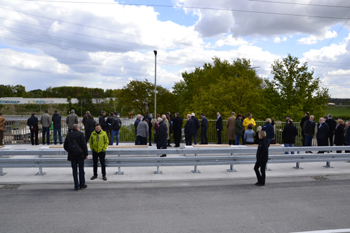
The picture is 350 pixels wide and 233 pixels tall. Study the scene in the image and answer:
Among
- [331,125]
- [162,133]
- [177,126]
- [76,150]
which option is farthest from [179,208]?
[331,125]

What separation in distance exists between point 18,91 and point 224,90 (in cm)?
13050

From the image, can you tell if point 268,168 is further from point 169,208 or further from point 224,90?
point 224,90

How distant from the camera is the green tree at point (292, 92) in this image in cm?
3650

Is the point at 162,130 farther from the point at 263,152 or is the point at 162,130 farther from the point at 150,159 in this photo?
the point at 263,152

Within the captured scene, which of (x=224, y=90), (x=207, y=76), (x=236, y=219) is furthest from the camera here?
(x=207, y=76)

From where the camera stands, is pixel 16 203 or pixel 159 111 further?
pixel 159 111

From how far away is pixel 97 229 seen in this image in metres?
5.24

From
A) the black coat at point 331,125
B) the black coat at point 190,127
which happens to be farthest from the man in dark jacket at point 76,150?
the black coat at point 331,125

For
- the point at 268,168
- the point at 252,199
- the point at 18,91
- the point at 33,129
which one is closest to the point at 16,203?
the point at 252,199

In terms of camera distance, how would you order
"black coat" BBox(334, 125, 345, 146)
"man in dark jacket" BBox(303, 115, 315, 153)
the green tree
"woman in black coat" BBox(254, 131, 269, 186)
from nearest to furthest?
"woman in black coat" BBox(254, 131, 269, 186), "black coat" BBox(334, 125, 345, 146), "man in dark jacket" BBox(303, 115, 315, 153), the green tree

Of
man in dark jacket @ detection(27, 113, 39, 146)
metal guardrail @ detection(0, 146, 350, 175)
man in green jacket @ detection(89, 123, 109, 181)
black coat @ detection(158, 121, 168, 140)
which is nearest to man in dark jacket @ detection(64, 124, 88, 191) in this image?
man in green jacket @ detection(89, 123, 109, 181)

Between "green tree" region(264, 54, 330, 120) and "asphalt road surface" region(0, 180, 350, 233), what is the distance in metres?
29.9

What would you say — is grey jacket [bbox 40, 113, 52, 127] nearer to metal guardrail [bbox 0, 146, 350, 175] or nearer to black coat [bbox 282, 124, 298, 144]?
metal guardrail [bbox 0, 146, 350, 175]

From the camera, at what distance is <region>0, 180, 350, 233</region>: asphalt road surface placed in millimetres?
5402
